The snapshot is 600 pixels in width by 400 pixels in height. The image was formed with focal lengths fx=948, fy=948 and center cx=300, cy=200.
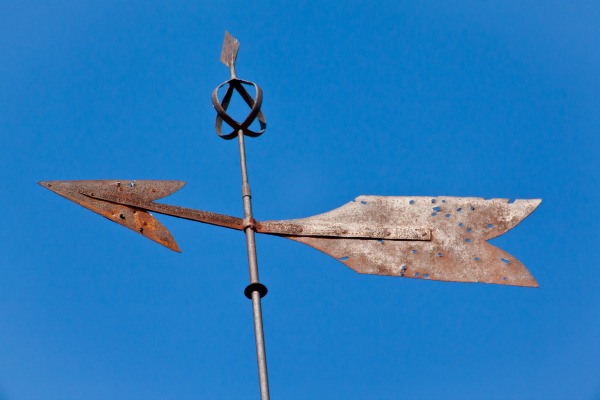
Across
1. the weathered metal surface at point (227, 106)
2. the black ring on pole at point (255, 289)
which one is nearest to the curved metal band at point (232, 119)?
the weathered metal surface at point (227, 106)

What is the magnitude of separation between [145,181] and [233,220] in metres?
0.69

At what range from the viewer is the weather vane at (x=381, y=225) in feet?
18.5

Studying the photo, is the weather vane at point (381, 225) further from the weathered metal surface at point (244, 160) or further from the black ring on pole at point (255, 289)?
the black ring on pole at point (255, 289)

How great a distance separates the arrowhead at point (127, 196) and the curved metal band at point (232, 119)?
658 mm

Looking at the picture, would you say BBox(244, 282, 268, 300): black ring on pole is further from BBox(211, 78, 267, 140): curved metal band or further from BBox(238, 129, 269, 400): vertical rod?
BBox(211, 78, 267, 140): curved metal band

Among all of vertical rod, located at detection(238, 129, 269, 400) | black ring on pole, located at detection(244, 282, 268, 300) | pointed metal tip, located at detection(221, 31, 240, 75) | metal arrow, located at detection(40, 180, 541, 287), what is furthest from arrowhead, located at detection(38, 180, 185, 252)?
pointed metal tip, located at detection(221, 31, 240, 75)

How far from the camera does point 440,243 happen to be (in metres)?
5.89

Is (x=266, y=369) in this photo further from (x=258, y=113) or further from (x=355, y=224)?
(x=258, y=113)

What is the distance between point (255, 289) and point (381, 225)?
1148mm

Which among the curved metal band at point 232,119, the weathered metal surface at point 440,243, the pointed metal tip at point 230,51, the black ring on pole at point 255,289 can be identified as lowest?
the black ring on pole at point 255,289

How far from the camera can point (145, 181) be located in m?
5.81

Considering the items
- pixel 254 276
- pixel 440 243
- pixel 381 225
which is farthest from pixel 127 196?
pixel 440 243

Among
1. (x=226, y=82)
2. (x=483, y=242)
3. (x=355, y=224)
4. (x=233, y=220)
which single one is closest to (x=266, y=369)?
(x=233, y=220)

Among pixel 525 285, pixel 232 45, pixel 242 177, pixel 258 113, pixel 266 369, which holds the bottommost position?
pixel 266 369
